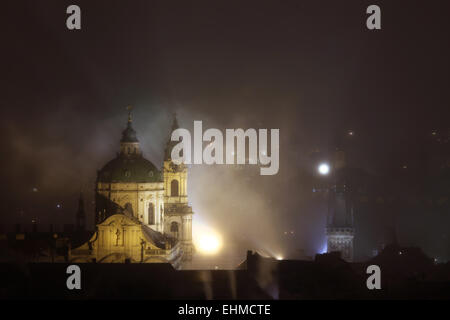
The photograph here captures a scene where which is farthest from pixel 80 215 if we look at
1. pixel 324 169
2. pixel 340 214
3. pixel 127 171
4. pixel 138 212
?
pixel 324 169

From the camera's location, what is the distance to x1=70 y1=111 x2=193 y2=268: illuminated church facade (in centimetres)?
7131

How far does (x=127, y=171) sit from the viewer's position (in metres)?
84.0

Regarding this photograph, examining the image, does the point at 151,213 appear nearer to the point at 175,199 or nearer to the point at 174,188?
the point at 175,199

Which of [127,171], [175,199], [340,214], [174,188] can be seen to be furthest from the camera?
[340,214]

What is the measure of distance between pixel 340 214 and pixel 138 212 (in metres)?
23.3

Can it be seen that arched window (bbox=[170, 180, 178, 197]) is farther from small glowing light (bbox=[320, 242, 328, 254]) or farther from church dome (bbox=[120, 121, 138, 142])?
small glowing light (bbox=[320, 242, 328, 254])

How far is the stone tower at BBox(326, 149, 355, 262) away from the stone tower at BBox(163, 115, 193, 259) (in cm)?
1557

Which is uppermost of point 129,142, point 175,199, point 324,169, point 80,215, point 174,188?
point 129,142

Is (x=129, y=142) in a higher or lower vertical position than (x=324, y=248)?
higher

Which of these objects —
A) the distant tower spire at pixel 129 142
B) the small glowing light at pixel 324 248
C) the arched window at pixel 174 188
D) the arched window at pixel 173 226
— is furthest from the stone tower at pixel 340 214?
the distant tower spire at pixel 129 142

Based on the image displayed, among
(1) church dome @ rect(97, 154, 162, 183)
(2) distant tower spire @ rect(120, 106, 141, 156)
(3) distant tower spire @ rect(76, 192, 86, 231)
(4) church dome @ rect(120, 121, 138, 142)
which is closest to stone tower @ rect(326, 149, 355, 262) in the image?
(1) church dome @ rect(97, 154, 162, 183)

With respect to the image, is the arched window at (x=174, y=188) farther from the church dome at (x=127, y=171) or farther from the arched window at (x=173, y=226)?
the church dome at (x=127, y=171)
